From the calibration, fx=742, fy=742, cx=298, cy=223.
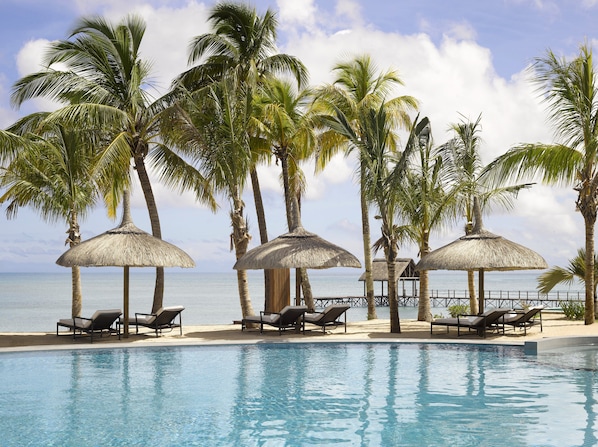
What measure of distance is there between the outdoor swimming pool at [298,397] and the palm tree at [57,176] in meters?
4.75

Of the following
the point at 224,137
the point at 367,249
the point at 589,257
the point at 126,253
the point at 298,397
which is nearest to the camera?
the point at 298,397

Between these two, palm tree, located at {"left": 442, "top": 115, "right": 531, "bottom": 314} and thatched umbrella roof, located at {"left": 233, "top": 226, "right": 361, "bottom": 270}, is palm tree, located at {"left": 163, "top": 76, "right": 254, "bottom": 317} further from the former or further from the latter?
palm tree, located at {"left": 442, "top": 115, "right": 531, "bottom": 314}

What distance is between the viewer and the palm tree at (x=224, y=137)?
16562mm

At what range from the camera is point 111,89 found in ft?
59.7

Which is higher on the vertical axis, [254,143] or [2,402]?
[254,143]

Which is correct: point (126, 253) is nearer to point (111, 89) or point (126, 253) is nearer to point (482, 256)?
point (111, 89)

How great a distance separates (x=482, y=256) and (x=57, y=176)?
9.33 meters

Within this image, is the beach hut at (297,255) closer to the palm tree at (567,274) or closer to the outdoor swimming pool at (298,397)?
the outdoor swimming pool at (298,397)

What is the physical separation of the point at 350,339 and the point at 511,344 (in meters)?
2.92

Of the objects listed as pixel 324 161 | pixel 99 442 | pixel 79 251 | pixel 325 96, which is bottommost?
pixel 99 442

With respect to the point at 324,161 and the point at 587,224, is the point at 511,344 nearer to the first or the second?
the point at 587,224

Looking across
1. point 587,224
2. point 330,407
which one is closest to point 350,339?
point 330,407

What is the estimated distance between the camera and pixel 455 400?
8.86 m

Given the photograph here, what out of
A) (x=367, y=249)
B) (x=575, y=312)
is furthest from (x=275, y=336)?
(x=575, y=312)
